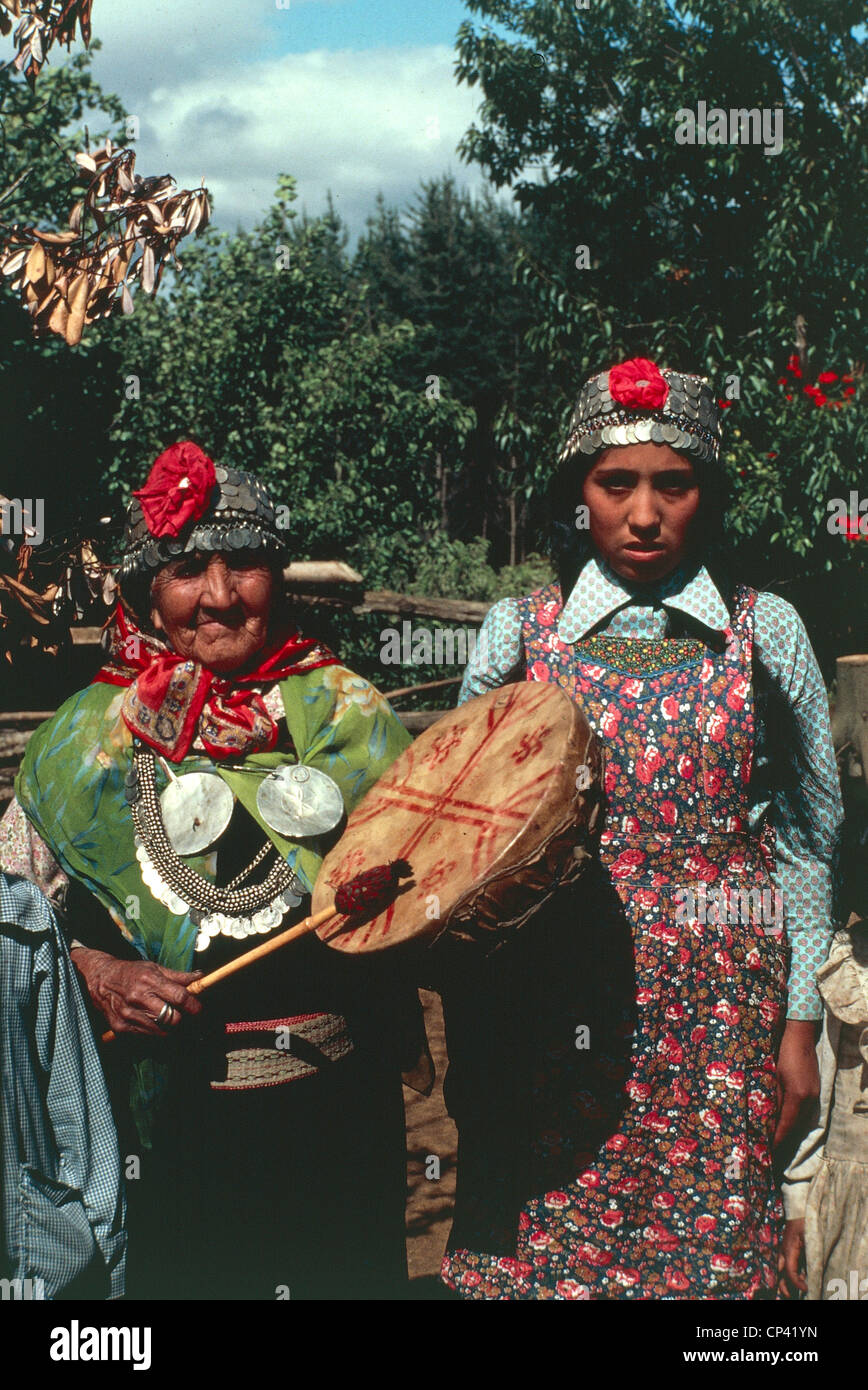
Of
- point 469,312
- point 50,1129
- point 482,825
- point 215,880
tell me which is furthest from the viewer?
point 469,312

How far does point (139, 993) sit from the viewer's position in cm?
239

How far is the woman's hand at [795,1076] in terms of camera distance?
8.21 feet

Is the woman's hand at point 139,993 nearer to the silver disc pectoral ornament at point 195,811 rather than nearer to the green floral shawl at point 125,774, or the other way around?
the green floral shawl at point 125,774

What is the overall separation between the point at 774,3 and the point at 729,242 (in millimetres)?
1030

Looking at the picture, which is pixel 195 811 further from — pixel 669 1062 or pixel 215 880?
pixel 669 1062

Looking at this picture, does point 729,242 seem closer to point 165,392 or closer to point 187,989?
point 165,392

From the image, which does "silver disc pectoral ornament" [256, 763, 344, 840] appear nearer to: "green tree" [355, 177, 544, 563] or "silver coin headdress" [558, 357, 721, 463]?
"silver coin headdress" [558, 357, 721, 463]

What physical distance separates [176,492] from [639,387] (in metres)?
0.95

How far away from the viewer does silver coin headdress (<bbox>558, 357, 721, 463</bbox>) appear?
2.41 m

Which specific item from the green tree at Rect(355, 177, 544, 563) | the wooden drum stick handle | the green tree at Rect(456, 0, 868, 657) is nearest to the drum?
the wooden drum stick handle

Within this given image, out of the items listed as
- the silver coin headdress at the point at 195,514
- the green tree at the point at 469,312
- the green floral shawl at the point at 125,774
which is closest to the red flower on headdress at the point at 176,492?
the silver coin headdress at the point at 195,514

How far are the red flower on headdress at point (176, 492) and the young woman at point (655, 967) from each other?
2.48 ft

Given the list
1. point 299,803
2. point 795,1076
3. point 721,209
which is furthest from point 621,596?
point 721,209
